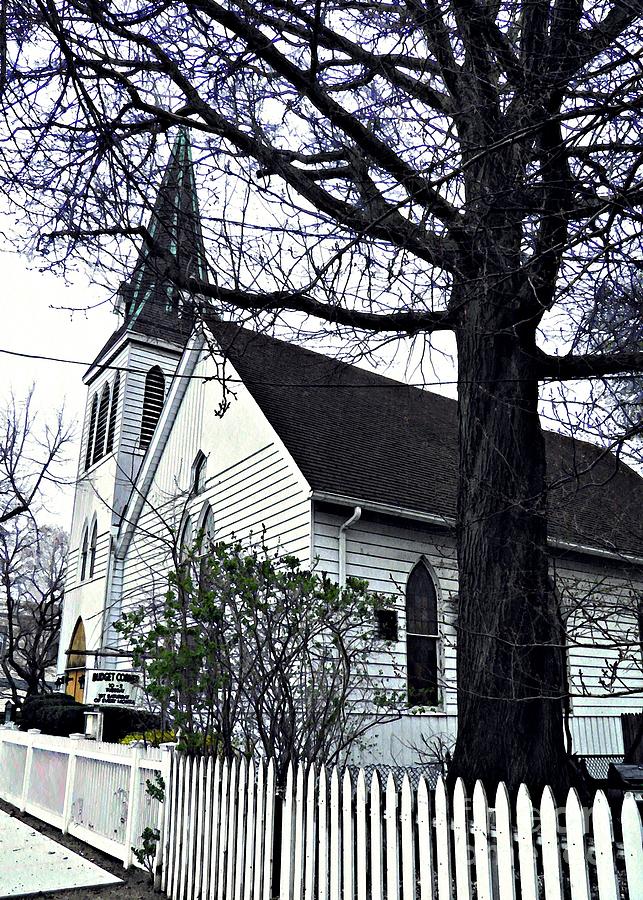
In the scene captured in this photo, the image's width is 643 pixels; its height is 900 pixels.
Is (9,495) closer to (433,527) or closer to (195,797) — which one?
(433,527)

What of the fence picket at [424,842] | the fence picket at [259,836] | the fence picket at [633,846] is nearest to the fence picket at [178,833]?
the fence picket at [259,836]

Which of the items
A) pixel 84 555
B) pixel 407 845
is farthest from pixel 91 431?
pixel 407 845

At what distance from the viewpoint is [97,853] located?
29.9 ft

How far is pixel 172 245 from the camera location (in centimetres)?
591

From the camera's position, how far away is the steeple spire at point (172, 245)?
544 centimetres

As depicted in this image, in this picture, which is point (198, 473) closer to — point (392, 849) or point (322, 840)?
point (322, 840)

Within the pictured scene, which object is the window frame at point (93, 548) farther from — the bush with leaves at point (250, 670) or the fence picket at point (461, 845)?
the fence picket at point (461, 845)

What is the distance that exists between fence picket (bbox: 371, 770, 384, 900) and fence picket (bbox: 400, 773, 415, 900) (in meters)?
0.18

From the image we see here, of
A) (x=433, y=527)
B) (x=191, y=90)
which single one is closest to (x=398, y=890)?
(x=191, y=90)

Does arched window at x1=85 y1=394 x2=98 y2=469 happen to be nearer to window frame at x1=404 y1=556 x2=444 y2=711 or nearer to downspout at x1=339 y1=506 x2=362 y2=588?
window frame at x1=404 y1=556 x2=444 y2=711

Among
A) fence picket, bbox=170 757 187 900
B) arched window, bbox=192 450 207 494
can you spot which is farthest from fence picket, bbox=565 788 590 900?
arched window, bbox=192 450 207 494

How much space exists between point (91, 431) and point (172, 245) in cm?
2004

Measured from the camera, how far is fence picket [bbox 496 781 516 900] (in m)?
3.77

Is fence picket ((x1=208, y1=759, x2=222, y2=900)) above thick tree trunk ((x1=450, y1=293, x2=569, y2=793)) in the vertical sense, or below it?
below
